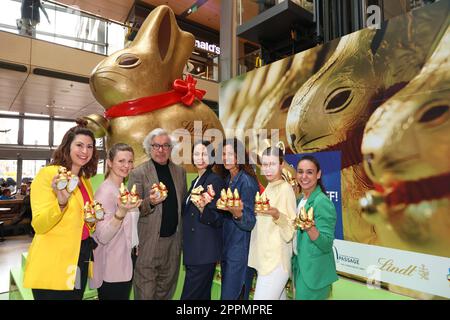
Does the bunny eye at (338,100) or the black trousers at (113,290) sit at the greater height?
the bunny eye at (338,100)

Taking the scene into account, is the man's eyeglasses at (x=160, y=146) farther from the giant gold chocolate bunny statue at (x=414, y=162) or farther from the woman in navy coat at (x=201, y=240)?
the giant gold chocolate bunny statue at (x=414, y=162)

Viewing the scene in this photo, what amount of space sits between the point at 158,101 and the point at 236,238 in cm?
134

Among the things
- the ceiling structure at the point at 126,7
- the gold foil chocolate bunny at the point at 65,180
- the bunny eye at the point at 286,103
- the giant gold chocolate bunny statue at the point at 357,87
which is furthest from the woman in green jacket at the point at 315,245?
the ceiling structure at the point at 126,7

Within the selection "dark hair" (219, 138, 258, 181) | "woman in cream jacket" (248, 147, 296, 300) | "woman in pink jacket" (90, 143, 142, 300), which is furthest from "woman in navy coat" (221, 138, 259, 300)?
"woman in pink jacket" (90, 143, 142, 300)

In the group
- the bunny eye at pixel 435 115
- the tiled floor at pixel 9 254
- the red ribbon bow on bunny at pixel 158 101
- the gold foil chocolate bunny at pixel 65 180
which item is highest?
the red ribbon bow on bunny at pixel 158 101

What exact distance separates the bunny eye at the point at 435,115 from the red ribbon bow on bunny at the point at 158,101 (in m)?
1.72

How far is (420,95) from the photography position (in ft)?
7.22

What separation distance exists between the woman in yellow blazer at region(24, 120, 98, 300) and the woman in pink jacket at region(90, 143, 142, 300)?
2.6 inches

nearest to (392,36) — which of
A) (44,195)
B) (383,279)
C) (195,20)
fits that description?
(383,279)

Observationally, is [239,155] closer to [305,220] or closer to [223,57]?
[305,220]

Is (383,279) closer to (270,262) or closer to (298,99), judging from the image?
(270,262)

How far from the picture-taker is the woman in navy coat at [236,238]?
174 centimetres

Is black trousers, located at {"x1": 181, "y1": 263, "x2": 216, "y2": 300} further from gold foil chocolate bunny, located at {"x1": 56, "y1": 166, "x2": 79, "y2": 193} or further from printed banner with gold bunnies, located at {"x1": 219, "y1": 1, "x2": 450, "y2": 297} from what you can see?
printed banner with gold bunnies, located at {"x1": 219, "y1": 1, "x2": 450, "y2": 297}

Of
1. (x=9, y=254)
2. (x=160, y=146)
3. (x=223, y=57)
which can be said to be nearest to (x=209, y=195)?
(x=160, y=146)
